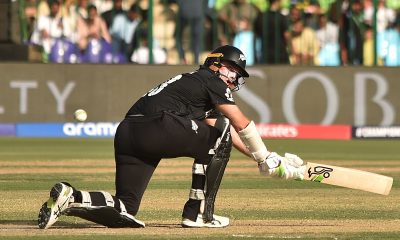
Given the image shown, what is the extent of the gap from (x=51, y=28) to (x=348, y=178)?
12715mm

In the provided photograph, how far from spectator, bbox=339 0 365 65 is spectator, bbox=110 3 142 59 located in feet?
12.2

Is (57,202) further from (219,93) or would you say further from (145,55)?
(145,55)

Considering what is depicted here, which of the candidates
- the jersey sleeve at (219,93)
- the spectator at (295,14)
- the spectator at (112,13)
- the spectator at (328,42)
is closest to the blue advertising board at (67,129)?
the spectator at (112,13)

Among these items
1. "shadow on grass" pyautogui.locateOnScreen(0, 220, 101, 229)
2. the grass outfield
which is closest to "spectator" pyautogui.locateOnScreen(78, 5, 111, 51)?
the grass outfield

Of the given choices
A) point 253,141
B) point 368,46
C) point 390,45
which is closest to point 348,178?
point 253,141

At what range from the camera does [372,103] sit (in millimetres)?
21562

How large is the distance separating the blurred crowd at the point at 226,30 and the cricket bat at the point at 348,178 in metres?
12.3

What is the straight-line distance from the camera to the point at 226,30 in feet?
70.6

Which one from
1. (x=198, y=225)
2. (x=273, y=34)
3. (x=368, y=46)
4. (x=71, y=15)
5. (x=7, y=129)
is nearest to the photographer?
(x=198, y=225)

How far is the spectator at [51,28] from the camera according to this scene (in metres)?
21.2

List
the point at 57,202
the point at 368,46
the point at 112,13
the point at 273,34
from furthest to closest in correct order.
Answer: the point at 368,46 → the point at 273,34 → the point at 112,13 → the point at 57,202

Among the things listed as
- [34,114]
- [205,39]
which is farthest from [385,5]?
[34,114]

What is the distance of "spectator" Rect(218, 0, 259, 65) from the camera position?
21.5 metres

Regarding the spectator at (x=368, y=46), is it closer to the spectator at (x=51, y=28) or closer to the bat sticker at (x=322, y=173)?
the spectator at (x=51, y=28)
